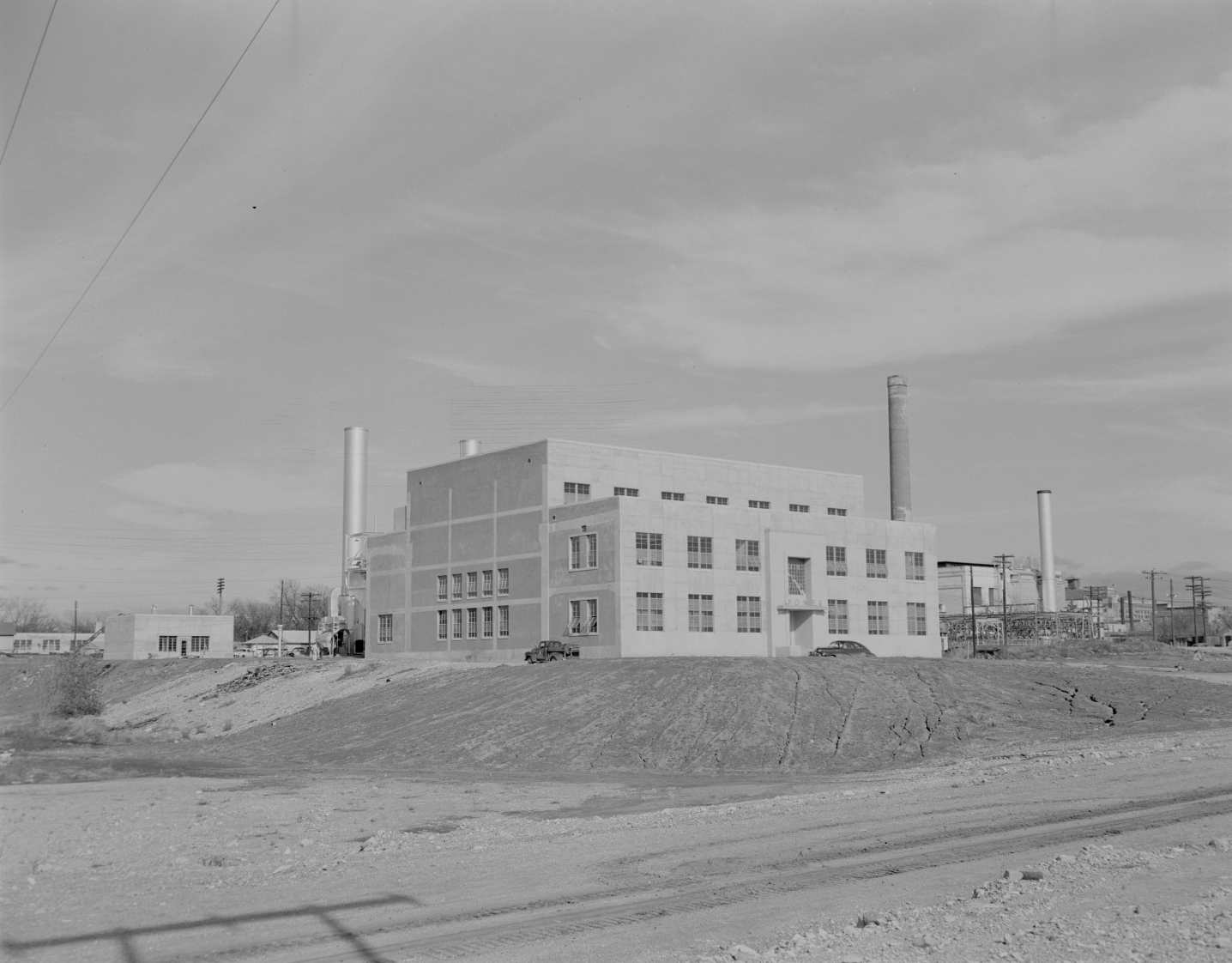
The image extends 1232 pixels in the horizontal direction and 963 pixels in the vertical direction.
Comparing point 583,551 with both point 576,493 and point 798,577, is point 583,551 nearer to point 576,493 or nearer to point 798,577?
point 576,493

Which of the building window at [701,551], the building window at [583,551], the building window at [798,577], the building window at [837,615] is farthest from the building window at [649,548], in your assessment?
the building window at [837,615]

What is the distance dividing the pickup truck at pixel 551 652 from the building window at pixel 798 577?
54.9 ft

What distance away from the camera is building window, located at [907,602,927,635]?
84.4m

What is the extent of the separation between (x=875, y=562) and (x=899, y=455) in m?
18.4

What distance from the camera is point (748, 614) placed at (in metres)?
76.2

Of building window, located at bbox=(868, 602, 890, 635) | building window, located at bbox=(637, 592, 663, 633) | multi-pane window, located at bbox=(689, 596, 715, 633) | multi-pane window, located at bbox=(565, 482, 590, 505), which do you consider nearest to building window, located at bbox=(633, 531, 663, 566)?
building window, located at bbox=(637, 592, 663, 633)

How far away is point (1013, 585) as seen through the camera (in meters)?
162

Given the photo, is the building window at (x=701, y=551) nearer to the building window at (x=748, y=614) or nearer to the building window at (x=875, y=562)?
the building window at (x=748, y=614)

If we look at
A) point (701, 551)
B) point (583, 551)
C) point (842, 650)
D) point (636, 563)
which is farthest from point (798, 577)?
point (583, 551)

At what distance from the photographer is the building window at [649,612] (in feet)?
234

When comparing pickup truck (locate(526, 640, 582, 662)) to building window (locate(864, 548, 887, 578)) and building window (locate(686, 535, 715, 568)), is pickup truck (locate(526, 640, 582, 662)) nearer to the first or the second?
building window (locate(686, 535, 715, 568))

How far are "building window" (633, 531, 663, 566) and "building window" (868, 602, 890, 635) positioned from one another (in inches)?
720

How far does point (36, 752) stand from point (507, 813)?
107ft

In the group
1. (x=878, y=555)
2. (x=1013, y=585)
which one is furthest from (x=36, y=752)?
(x=1013, y=585)
